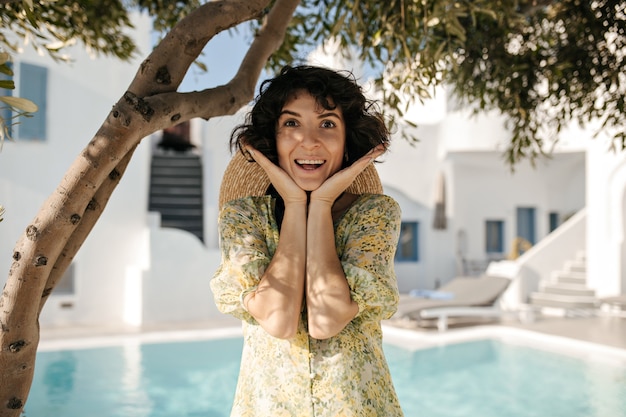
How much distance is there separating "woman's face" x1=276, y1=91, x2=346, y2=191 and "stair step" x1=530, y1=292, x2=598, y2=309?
11772 millimetres

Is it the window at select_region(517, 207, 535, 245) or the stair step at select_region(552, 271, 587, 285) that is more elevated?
the window at select_region(517, 207, 535, 245)

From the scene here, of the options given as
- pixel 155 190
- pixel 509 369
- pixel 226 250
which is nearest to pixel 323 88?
pixel 226 250

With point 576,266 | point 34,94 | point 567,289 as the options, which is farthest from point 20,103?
point 576,266

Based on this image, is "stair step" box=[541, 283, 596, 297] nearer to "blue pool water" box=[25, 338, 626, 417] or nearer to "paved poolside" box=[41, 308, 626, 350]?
"paved poolside" box=[41, 308, 626, 350]

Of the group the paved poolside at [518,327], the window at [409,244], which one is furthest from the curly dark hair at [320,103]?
the window at [409,244]

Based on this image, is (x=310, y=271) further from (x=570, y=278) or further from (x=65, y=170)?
(x=570, y=278)

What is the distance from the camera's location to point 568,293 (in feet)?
44.1

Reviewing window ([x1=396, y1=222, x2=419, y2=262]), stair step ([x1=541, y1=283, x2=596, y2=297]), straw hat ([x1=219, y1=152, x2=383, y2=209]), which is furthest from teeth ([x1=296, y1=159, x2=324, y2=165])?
window ([x1=396, y1=222, x2=419, y2=262])

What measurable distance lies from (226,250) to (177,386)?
583cm

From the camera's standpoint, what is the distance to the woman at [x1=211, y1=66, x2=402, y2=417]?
1582 millimetres

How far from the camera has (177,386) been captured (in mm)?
7004

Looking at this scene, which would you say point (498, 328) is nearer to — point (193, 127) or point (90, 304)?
point (90, 304)

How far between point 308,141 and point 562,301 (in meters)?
12.7

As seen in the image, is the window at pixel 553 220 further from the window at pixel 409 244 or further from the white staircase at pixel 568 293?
the white staircase at pixel 568 293
